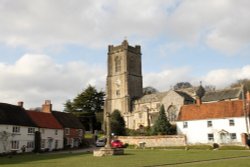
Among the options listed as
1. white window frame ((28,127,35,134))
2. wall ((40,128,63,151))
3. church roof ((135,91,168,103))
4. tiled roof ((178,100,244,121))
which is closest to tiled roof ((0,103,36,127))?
white window frame ((28,127,35,134))

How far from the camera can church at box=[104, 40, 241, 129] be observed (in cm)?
8675

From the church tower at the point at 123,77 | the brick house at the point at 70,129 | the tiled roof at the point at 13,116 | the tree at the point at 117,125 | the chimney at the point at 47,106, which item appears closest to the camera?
the tiled roof at the point at 13,116

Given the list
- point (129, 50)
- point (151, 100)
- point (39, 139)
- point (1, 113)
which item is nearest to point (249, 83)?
point (151, 100)

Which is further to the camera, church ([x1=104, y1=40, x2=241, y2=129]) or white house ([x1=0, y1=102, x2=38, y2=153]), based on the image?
church ([x1=104, y1=40, x2=241, y2=129])

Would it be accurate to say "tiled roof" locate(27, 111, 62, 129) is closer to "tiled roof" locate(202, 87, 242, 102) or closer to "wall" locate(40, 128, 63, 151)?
"wall" locate(40, 128, 63, 151)

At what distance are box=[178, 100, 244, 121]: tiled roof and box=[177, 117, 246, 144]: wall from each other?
81cm

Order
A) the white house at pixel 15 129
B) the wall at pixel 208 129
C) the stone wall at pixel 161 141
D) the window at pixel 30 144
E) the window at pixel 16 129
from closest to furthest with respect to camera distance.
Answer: the white house at pixel 15 129 → the window at pixel 16 129 → the window at pixel 30 144 → the wall at pixel 208 129 → the stone wall at pixel 161 141

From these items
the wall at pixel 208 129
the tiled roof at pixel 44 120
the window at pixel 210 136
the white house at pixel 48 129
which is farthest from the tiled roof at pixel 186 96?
the tiled roof at pixel 44 120

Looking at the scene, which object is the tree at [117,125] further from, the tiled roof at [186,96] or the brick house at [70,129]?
the tiled roof at [186,96]

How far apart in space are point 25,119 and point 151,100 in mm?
49361

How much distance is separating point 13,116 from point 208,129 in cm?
3252

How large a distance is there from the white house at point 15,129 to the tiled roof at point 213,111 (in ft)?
89.0

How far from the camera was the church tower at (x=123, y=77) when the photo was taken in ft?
340

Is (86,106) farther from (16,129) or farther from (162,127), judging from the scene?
(16,129)
